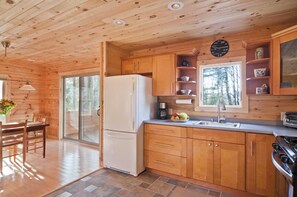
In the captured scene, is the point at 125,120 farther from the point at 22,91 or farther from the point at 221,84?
the point at 22,91

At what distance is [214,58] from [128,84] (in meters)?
1.57

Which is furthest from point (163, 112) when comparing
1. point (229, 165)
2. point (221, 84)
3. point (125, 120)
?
point (229, 165)

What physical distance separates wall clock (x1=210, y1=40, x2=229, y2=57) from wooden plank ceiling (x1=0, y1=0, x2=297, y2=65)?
21cm

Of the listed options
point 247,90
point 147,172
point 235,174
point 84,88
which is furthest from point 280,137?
point 84,88

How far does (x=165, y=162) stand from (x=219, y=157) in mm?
844

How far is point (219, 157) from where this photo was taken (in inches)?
90.2

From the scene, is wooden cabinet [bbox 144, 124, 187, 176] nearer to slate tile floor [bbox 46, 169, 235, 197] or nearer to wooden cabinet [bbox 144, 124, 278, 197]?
wooden cabinet [bbox 144, 124, 278, 197]

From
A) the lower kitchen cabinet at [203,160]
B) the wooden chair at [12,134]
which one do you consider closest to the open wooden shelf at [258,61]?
the lower kitchen cabinet at [203,160]

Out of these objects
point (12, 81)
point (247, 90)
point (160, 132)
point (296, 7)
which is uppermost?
point (296, 7)

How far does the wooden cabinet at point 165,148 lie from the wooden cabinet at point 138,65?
3.57 ft

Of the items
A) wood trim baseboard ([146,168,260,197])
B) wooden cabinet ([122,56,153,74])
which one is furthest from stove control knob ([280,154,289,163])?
wooden cabinet ([122,56,153,74])

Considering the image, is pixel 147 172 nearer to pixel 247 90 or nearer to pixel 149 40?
pixel 247 90

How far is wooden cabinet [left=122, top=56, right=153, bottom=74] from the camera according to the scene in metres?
3.16

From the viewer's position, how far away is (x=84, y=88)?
4762 mm
